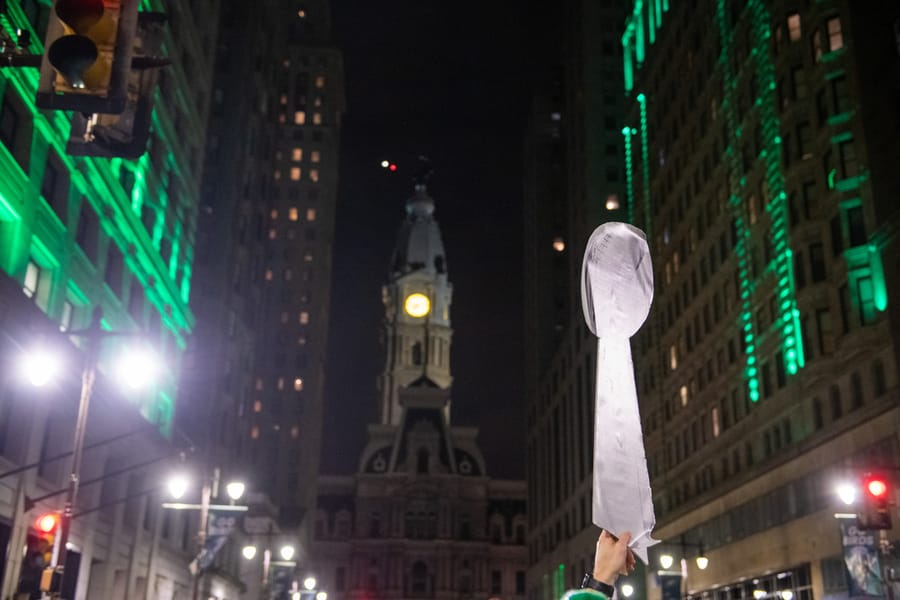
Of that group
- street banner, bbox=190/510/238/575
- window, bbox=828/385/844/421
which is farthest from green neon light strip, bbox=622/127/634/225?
street banner, bbox=190/510/238/575

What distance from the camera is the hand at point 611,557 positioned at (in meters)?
5.02

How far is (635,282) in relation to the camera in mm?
5707

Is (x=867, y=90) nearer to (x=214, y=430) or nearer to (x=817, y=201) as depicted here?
(x=817, y=201)

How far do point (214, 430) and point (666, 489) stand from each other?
107 feet

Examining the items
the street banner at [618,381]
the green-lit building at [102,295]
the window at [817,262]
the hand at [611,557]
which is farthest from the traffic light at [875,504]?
the hand at [611,557]

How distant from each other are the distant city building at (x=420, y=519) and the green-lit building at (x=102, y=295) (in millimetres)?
78157

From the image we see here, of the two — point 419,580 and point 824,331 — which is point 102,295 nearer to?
point 824,331

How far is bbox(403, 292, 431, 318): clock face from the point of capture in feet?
583

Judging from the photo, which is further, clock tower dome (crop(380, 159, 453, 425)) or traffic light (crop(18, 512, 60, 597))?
clock tower dome (crop(380, 159, 453, 425))

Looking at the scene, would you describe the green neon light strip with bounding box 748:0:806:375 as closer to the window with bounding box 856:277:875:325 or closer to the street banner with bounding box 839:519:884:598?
the window with bounding box 856:277:875:325

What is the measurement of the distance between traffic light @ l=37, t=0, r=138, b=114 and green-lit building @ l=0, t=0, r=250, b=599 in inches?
201

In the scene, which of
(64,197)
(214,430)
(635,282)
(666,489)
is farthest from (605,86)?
(635,282)

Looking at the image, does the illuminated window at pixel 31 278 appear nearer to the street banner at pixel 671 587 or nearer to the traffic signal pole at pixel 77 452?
the traffic signal pole at pixel 77 452

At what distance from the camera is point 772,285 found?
169 feet
